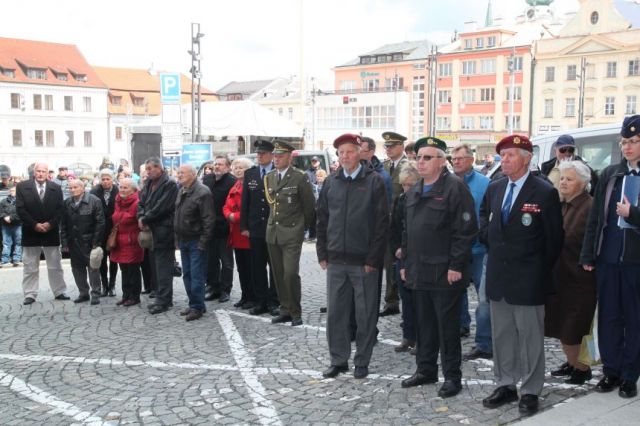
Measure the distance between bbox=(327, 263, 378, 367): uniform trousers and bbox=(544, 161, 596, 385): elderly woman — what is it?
1.51m

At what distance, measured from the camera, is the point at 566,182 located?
17.4ft

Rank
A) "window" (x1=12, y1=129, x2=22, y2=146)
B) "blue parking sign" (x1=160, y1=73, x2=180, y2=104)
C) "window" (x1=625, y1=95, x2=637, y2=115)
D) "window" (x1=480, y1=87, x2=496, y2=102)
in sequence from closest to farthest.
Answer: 1. "blue parking sign" (x1=160, y1=73, x2=180, y2=104)
2. "window" (x1=625, y1=95, x2=637, y2=115)
3. "window" (x1=480, y1=87, x2=496, y2=102)
4. "window" (x1=12, y1=129, x2=22, y2=146)

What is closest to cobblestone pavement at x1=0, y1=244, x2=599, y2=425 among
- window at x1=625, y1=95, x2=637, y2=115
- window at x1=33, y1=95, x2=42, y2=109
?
window at x1=625, y1=95, x2=637, y2=115

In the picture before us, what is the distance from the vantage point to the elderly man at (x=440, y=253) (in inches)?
206

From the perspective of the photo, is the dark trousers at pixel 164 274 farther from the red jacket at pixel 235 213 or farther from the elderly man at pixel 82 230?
the elderly man at pixel 82 230

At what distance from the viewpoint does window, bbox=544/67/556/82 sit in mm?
→ 66000

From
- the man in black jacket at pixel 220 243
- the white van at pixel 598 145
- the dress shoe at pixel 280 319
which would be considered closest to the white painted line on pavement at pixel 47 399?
the dress shoe at pixel 280 319

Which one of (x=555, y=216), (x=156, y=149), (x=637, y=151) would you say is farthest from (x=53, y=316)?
(x=156, y=149)

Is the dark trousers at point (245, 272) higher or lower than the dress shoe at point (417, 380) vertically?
higher

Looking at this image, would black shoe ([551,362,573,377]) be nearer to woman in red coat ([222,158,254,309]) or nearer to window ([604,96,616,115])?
woman in red coat ([222,158,254,309])

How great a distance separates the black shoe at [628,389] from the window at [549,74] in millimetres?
66319

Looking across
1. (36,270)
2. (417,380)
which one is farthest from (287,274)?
(36,270)

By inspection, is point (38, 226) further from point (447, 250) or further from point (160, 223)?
point (447, 250)

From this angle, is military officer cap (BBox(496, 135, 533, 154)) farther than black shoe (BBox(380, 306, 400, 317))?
No
